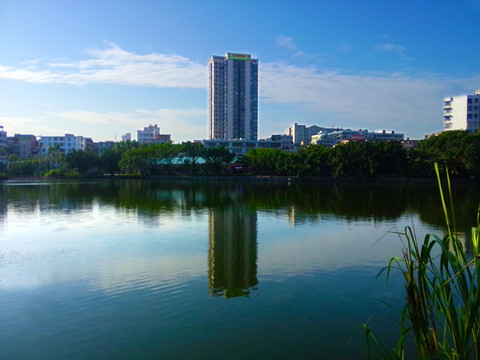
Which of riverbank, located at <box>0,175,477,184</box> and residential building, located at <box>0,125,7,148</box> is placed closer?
riverbank, located at <box>0,175,477,184</box>

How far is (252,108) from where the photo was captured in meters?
114

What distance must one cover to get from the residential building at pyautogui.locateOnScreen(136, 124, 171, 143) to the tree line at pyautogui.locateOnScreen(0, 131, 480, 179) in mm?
35533

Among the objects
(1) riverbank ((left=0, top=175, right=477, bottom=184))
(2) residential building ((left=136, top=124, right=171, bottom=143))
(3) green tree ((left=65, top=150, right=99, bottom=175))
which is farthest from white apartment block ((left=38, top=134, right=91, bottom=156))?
(1) riverbank ((left=0, top=175, right=477, bottom=184))

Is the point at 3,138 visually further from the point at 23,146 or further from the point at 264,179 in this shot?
the point at 264,179

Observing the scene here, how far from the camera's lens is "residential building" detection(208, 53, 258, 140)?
11012 cm

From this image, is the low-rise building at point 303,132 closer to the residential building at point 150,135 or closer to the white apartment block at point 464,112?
the residential building at point 150,135

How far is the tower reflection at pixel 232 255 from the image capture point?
881cm

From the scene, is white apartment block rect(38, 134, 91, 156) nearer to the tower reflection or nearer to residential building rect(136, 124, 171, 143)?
residential building rect(136, 124, 171, 143)

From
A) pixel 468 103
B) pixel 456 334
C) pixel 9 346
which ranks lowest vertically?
pixel 9 346

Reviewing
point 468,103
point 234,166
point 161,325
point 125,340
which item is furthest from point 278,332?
point 468,103

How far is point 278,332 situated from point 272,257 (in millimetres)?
4871

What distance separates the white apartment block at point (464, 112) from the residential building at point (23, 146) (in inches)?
3563

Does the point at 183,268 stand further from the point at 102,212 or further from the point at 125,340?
the point at 102,212

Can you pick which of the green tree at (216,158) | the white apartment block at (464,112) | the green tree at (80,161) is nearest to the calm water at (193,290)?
the green tree at (216,158)
